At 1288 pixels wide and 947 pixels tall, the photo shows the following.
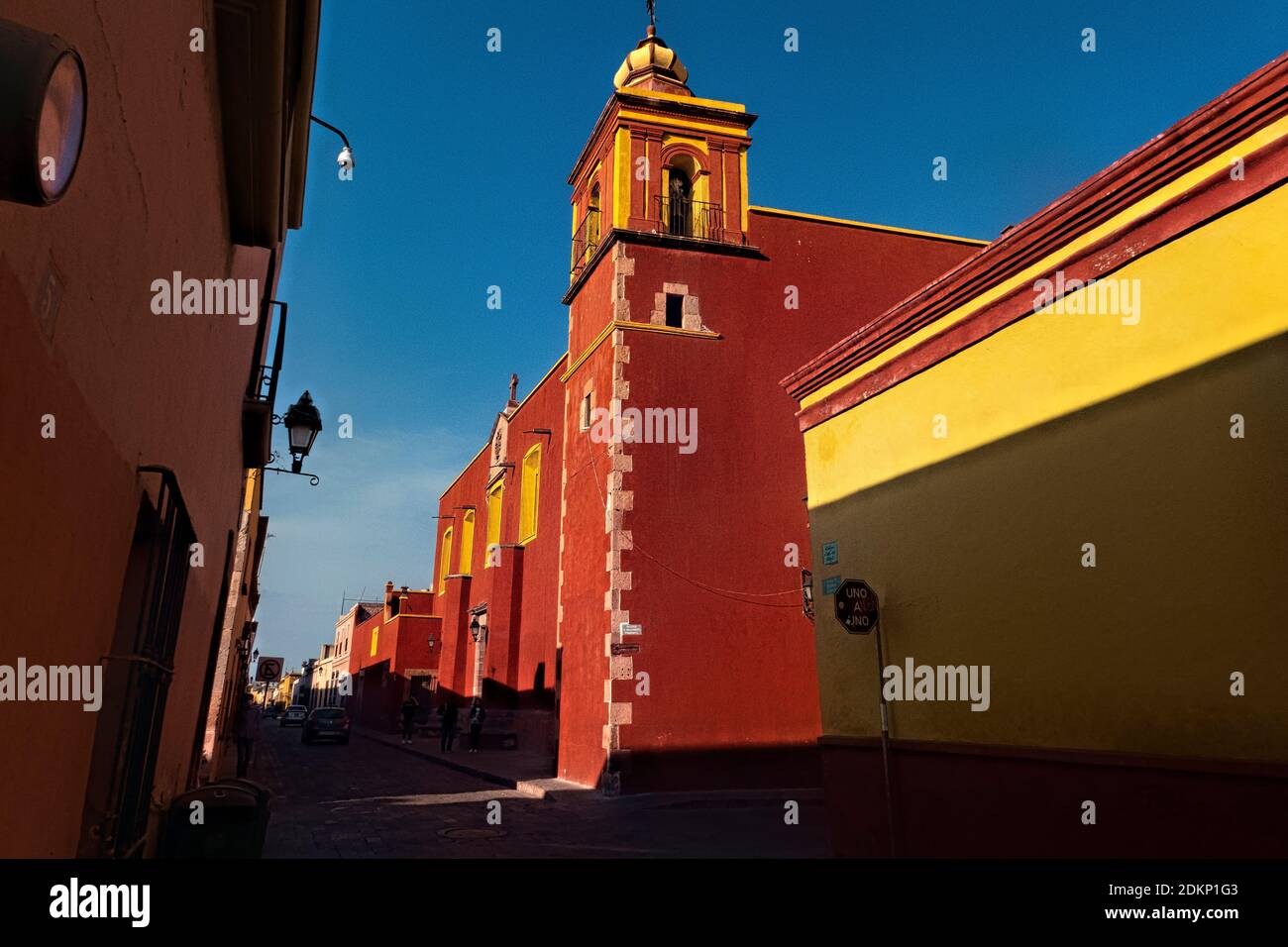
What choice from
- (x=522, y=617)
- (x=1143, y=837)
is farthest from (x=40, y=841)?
(x=522, y=617)

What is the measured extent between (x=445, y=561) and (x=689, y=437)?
26121 millimetres

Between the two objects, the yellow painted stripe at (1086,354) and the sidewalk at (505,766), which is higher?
the yellow painted stripe at (1086,354)

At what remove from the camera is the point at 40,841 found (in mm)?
2969

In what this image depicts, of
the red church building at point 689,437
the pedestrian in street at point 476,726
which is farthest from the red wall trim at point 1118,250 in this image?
the pedestrian in street at point 476,726

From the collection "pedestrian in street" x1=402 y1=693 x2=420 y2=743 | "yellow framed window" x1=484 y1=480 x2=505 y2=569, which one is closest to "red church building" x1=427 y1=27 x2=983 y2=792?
"pedestrian in street" x1=402 y1=693 x2=420 y2=743

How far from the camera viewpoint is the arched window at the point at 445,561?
3869 cm

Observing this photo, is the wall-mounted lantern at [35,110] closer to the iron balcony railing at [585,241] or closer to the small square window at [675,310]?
the small square window at [675,310]

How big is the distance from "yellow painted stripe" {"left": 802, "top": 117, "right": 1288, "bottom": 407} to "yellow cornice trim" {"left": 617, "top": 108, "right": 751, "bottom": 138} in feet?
35.8

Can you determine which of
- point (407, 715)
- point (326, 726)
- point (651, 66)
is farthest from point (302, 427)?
point (326, 726)

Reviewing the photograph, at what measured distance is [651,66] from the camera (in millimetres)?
20047

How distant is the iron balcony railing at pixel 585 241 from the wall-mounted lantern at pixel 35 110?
16729 millimetres

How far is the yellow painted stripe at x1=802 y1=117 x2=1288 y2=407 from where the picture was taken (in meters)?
5.25

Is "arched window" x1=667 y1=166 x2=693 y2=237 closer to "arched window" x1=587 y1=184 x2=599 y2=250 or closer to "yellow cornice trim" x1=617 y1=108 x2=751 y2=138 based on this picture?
"yellow cornice trim" x1=617 y1=108 x2=751 y2=138
